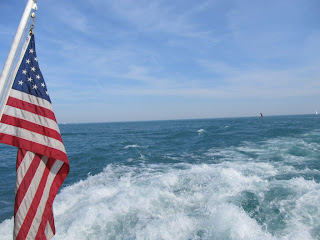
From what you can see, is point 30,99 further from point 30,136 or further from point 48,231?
point 48,231

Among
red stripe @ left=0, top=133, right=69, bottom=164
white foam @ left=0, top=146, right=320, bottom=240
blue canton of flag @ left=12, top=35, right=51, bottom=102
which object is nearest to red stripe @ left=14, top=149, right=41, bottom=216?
red stripe @ left=0, top=133, right=69, bottom=164

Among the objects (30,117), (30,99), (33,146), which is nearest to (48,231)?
(33,146)

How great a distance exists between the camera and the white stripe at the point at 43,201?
147 inches

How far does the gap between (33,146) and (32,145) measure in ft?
0.08

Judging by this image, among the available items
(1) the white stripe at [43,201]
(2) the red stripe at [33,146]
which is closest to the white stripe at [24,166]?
(2) the red stripe at [33,146]

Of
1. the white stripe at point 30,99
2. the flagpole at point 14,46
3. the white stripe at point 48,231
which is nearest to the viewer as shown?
the flagpole at point 14,46

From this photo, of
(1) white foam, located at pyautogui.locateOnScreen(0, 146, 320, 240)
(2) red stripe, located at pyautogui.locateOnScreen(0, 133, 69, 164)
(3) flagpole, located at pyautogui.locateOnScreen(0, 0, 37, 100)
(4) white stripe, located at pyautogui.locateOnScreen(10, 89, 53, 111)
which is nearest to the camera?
(3) flagpole, located at pyautogui.locateOnScreen(0, 0, 37, 100)

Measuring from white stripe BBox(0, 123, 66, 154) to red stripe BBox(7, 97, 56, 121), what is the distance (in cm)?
35

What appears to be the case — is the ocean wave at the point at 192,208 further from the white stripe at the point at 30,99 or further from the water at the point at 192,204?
the white stripe at the point at 30,99

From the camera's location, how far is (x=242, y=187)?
1087 cm

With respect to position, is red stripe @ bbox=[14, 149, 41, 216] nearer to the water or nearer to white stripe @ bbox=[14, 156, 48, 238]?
white stripe @ bbox=[14, 156, 48, 238]

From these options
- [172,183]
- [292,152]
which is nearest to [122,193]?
[172,183]

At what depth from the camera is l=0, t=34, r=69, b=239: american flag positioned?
3.62 m

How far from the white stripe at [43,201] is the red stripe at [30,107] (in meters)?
0.86
